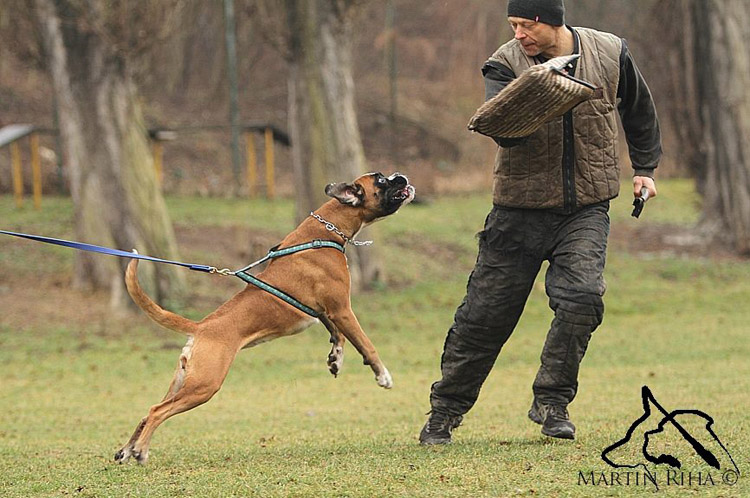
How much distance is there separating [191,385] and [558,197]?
2.10 metres

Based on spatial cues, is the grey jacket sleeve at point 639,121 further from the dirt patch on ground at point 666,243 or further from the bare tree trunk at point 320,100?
the dirt patch on ground at point 666,243

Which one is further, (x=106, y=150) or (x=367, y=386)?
(x=106, y=150)

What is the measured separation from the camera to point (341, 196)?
648 centimetres

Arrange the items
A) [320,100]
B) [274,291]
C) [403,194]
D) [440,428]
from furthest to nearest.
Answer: [320,100] < [403,194] < [440,428] < [274,291]

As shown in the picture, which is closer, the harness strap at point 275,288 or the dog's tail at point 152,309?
the dog's tail at point 152,309

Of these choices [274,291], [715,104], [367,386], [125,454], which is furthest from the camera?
[715,104]

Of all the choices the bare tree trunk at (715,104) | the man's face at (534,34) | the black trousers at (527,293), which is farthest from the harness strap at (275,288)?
the bare tree trunk at (715,104)

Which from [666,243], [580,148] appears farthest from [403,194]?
[666,243]

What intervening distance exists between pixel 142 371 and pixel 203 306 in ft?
11.1

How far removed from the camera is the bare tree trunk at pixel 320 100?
1622 centimetres

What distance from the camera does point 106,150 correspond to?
48.8 feet

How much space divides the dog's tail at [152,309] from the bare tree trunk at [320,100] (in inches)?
402

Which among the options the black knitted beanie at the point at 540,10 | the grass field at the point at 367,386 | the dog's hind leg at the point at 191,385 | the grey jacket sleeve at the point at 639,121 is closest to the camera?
the grass field at the point at 367,386

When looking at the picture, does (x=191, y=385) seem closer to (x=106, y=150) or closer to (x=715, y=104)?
(x=106, y=150)
